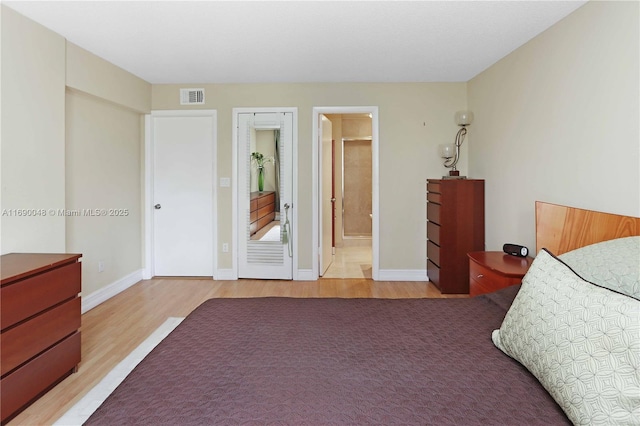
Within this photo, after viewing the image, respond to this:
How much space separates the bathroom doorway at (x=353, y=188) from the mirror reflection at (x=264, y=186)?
1.44 meters

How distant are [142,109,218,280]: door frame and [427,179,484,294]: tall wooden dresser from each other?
2.69m

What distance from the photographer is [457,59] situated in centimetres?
358

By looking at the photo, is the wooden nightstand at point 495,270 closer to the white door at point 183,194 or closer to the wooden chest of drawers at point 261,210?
the wooden chest of drawers at point 261,210

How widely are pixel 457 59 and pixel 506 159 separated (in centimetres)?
109

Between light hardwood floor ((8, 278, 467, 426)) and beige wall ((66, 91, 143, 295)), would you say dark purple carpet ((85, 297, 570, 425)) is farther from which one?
beige wall ((66, 91, 143, 295))

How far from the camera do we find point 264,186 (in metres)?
4.59

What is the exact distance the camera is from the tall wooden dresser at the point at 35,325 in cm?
186

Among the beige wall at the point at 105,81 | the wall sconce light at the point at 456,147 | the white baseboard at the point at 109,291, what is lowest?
→ the white baseboard at the point at 109,291

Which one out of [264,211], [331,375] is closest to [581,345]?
[331,375]

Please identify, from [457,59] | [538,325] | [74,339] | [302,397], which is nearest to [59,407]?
[74,339]

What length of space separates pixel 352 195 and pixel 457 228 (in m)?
4.22

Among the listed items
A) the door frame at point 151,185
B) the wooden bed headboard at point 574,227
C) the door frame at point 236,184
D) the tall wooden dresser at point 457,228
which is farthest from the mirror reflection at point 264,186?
the wooden bed headboard at point 574,227

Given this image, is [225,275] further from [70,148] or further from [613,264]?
[613,264]

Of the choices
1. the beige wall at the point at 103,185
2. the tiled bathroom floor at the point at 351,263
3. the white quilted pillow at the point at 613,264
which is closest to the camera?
the white quilted pillow at the point at 613,264
